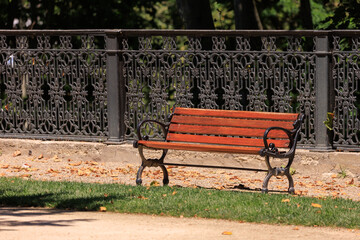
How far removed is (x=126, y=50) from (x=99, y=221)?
461cm

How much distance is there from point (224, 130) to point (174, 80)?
1879 mm

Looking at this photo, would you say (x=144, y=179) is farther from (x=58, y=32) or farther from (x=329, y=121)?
(x=58, y=32)

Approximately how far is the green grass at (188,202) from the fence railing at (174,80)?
7.77 feet

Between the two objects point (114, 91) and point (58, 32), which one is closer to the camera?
point (114, 91)

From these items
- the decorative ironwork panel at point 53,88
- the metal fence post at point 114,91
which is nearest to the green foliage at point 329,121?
the metal fence post at point 114,91

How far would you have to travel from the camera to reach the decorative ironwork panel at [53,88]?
12.0 m

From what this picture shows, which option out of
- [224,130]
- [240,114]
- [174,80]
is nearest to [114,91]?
[174,80]

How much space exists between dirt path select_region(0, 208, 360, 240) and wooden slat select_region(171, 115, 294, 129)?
2.20 metres

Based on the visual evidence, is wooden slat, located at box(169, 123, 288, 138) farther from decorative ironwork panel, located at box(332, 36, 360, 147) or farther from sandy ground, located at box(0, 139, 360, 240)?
decorative ironwork panel, located at box(332, 36, 360, 147)

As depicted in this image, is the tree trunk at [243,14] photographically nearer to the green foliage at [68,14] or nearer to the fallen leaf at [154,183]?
the green foliage at [68,14]

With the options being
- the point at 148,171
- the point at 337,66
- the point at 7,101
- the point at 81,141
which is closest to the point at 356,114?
the point at 337,66

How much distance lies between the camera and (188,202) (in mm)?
8242

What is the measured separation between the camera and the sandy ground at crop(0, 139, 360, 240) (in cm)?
709

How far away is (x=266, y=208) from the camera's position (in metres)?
7.95
